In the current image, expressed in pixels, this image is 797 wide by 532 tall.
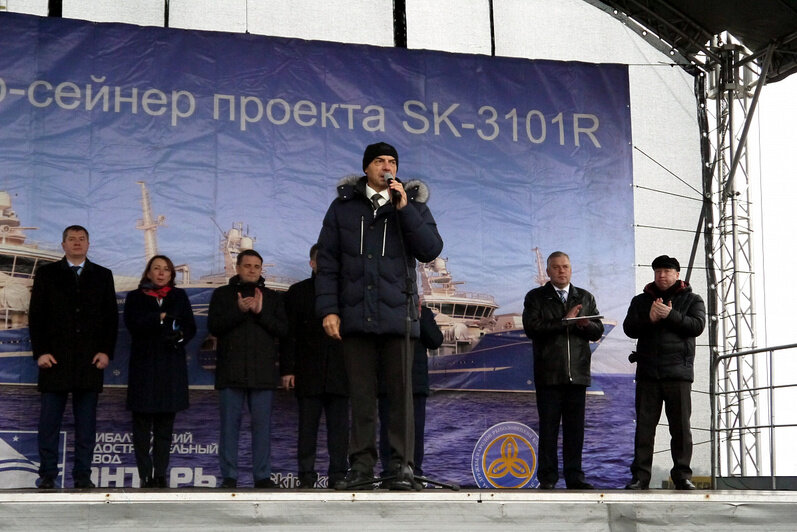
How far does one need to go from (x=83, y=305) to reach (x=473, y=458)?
106 inches

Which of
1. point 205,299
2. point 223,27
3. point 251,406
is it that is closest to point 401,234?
point 251,406

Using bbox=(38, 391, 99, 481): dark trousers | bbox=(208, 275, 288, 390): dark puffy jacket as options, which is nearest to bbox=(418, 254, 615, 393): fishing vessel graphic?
bbox=(208, 275, 288, 390): dark puffy jacket

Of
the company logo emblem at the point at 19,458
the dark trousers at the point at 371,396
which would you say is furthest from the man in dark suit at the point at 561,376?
the company logo emblem at the point at 19,458

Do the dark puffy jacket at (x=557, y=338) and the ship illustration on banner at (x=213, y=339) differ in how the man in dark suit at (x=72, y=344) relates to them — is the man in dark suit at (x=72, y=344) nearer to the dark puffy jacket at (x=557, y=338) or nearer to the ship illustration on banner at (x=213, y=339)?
the ship illustration on banner at (x=213, y=339)

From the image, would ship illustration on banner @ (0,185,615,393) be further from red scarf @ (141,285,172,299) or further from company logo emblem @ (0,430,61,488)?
red scarf @ (141,285,172,299)

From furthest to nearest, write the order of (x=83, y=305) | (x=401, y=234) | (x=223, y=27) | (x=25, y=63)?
(x=223, y=27) → (x=25, y=63) → (x=83, y=305) → (x=401, y=234)

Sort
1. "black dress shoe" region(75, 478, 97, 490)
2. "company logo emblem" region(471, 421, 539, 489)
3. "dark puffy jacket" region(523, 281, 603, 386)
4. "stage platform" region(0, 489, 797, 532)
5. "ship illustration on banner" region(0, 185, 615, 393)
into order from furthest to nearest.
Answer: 1. "company logo emblem" region(471, 421, 539, 489)
2. "ship illustration on banner" region(0, 185, 615, 393)
3. "dark puffy jacket" region(523, 281, 603, 386)
4. "black dress shoe" region(75, 478, 97, 490)
5. "stage platform" region(0, 489, 797, 532)

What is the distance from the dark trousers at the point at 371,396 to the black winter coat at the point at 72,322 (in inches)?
88.4

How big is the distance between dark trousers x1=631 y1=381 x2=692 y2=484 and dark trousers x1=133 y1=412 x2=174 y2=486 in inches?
107

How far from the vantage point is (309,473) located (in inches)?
259

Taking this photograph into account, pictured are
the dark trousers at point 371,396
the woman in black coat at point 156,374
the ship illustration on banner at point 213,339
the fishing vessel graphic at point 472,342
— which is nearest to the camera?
the dark trousers at point 371,396

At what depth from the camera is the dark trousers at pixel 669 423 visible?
641cm

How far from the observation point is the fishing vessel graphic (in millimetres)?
7422

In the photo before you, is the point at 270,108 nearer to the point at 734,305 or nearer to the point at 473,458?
the point at 473,458
